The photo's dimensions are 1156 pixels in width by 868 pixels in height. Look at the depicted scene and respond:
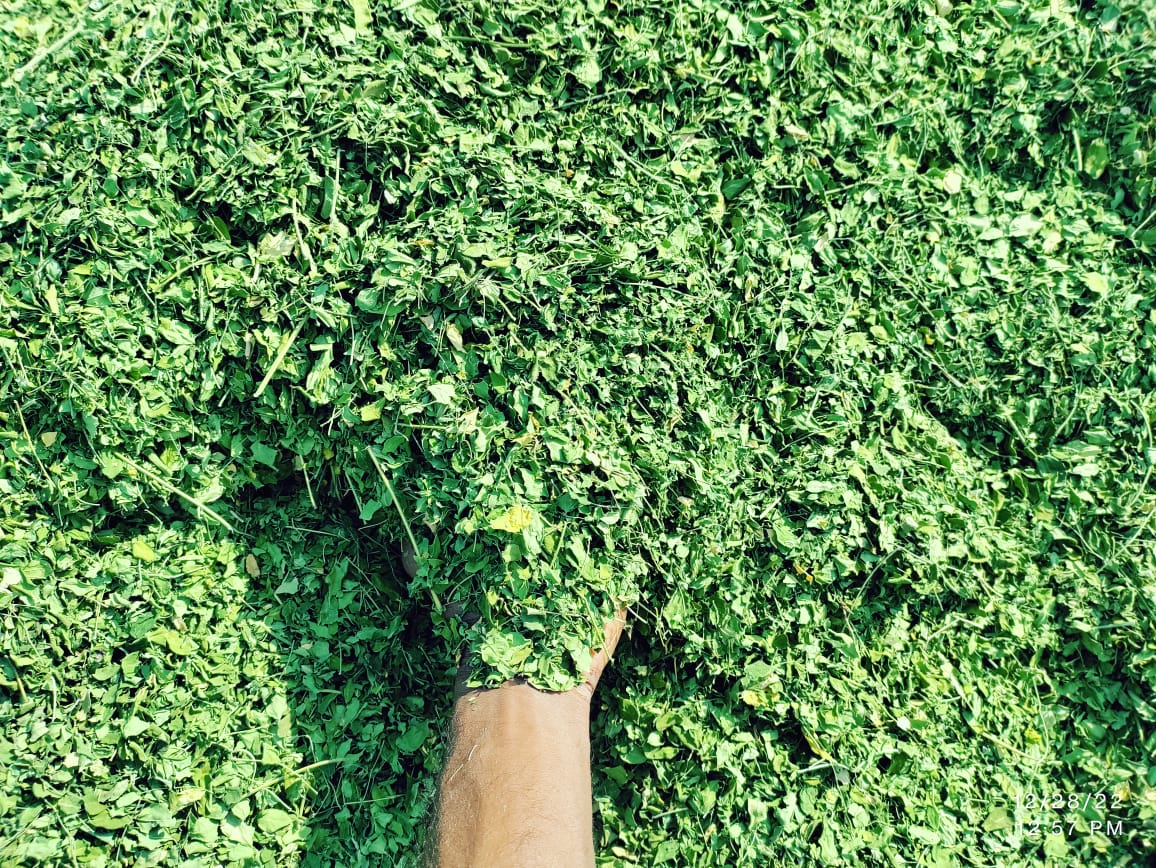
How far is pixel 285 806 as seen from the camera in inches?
107

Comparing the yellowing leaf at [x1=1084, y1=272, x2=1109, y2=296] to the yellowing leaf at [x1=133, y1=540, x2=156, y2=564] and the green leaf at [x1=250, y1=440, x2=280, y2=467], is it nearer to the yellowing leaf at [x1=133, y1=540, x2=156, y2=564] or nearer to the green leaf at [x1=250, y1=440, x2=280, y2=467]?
the green leaf at [x1=250, y1=440, x2=280, y2=467]

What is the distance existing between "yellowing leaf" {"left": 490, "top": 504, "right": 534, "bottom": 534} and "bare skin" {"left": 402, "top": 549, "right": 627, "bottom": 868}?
1.66 ft

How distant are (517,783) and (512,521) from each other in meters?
0.78

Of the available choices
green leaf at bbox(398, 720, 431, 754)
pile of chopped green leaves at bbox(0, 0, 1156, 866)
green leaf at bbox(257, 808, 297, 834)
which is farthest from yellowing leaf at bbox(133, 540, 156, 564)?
green leaf at bbox(398, 720, 431, 754)

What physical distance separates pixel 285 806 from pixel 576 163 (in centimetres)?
252

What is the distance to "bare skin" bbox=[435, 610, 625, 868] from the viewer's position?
2.30 m

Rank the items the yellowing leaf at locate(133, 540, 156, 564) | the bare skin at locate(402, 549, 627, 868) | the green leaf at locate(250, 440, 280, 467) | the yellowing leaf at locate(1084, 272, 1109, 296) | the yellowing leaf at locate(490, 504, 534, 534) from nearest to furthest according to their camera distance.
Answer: the bare skin at locate(402, 549, 627, 868)
the yellowing leaf at locate(490, 504, 534, 534)
the yellowing leaf at locate(133, 540, 156, 564)
the green leaf at locate(250, 440, 280, 467)
the yellowing leaf at locate(1084, 272, 1109, 296)

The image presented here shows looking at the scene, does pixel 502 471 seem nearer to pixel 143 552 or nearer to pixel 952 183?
pixel 143 552

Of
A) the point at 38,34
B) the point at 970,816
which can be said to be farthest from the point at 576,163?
the point at 970,816

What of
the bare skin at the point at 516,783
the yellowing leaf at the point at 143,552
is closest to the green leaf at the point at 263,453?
the yellowing leaf at the point at 143,552

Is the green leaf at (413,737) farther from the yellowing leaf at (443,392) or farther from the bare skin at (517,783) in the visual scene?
the yellowing leaf at (443,392)

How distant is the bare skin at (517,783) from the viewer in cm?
230

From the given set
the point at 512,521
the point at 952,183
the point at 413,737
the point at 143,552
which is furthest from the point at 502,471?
the point at 952,183

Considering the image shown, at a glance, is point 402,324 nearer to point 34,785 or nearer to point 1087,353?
point 34,785
